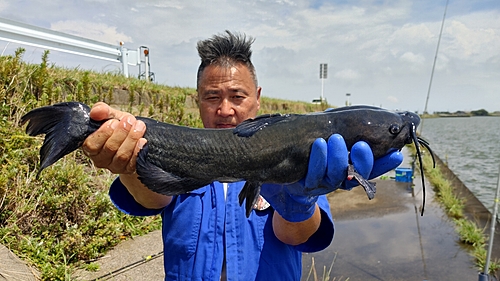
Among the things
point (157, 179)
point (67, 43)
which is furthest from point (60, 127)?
point (67, 43)

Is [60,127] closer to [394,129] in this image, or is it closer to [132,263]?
[394,129]

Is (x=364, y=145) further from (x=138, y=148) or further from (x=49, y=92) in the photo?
(x=49, y=92)

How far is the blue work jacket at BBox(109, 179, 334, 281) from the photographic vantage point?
2.11 meters

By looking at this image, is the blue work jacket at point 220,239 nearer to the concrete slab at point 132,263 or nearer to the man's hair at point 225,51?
the man's hair at point 225,51

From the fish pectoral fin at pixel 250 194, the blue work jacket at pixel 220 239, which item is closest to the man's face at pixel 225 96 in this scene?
the blue work jacket at pixel 220 239

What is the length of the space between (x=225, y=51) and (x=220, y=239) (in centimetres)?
140

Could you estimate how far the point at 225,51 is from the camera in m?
2.69

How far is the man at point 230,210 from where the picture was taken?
1.84 m

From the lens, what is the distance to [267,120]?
6.58 ft

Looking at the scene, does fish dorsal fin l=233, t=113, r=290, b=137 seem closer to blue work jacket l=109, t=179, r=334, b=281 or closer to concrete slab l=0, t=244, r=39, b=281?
blue work jacket l=109, t=179, r=334, b=281

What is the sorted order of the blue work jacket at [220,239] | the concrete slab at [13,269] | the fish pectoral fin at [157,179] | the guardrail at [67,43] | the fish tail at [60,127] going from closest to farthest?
the fish tail at [60,127] < the fish pectoral fin at [157,179] < the blue work jacket at [220,239] < the concrete slab at [13,269] < the guardrail at [67,43]

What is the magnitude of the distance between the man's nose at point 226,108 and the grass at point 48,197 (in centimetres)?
193

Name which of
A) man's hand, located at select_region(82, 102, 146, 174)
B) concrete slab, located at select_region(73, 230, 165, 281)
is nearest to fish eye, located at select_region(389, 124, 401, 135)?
man's hand, located at select_region(82, 102, 146, 174)

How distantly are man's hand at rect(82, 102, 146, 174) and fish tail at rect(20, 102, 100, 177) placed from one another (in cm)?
4
